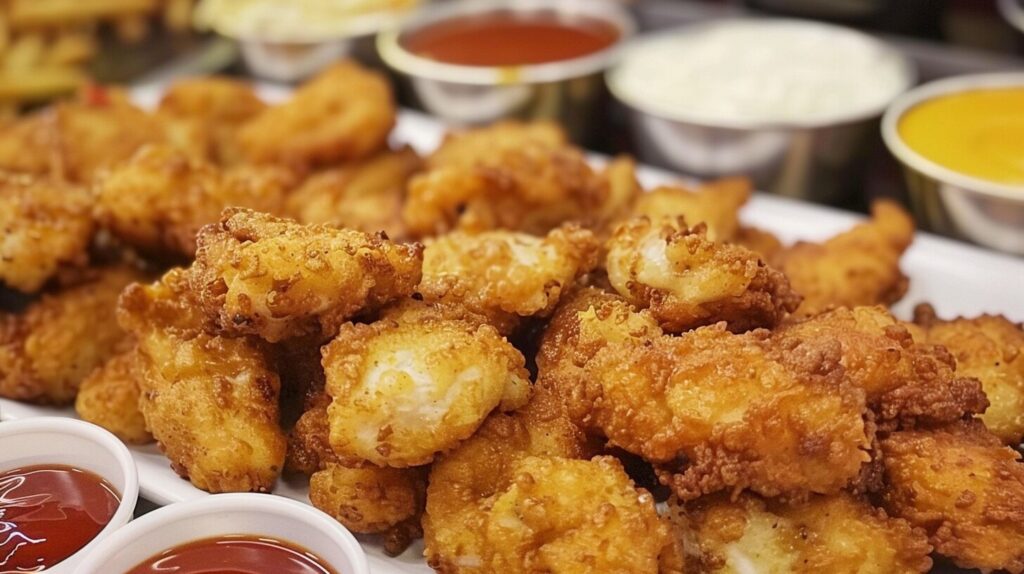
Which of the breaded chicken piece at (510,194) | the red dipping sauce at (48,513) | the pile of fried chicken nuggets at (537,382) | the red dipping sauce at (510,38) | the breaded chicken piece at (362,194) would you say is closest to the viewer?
the pile of fried chicken nuggets at (537,382)

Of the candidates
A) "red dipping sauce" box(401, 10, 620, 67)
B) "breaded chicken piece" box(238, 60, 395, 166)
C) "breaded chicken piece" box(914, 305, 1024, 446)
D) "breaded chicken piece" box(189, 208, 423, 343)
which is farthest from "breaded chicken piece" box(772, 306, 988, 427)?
"red dipping sauce" box(401, 10, 620, 67)

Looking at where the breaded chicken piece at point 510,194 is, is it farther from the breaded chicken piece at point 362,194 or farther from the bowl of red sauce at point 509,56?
the bowl of red sauce at point 509,56

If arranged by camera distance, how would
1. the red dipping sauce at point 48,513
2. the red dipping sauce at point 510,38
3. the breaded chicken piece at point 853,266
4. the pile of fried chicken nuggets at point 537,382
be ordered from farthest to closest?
the red dipping sauce at point 510,38
the breaded chicken piece at point 853,266
the red dipping sauce at point 48,513
the pile of fried chicken nuggets at point 537,382

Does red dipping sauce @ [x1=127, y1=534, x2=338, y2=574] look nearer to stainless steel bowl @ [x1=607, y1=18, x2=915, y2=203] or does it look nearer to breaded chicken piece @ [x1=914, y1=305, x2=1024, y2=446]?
breaded chicken piece @ [x1=914, y1=305, x2=1024, y2=446]

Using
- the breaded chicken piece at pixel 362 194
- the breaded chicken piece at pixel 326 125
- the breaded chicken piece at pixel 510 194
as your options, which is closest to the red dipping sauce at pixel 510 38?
the breaded chicken piece at pixel 326 125

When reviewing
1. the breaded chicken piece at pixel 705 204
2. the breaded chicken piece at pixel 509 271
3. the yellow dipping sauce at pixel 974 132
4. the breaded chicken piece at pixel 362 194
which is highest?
the breaded chicken piece at pixel 509 271

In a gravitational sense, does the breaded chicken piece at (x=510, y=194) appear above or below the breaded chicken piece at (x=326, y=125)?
above

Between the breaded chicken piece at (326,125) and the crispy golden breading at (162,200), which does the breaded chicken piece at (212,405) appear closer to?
the crispy golden breading at (162,200)

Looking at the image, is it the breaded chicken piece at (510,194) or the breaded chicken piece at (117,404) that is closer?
the breaded chicken piece at (117,404)
